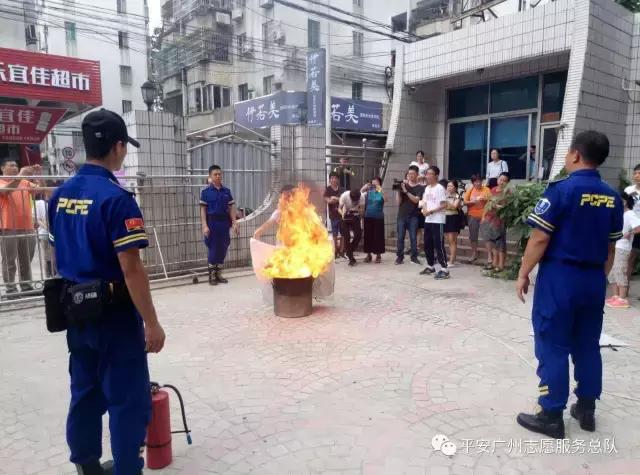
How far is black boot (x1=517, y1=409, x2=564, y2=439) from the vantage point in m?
3.14

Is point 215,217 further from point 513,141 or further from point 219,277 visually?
point 513,141

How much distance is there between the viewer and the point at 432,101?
12.9 metres

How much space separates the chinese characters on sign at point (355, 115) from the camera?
18.7m

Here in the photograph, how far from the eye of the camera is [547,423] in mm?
3168

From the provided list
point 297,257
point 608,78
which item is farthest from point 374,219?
point 608,78

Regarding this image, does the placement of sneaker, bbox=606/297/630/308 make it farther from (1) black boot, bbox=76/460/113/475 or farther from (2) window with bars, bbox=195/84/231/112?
(2) window with bars, bbox=195/84/231/112

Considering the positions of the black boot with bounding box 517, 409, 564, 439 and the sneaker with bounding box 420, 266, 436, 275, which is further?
the sneaker with bounding box 420, 266, 436, 275

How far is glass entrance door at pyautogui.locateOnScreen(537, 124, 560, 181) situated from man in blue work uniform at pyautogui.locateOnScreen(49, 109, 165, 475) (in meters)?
10.6

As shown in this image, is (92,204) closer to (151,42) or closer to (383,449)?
(383,449)

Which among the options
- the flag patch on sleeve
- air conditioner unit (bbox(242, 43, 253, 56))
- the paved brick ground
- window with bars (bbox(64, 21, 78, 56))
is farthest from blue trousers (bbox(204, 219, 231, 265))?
window with bars (bbox(64, 21, 78, 56))

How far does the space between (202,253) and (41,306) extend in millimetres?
2855

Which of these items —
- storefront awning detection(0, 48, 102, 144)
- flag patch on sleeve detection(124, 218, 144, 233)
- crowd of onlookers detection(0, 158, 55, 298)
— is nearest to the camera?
flag patch on sleeve detection(124, 218, 144, 233)

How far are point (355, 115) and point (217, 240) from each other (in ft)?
43.3

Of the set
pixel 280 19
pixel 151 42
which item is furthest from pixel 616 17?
pixel 151 42
